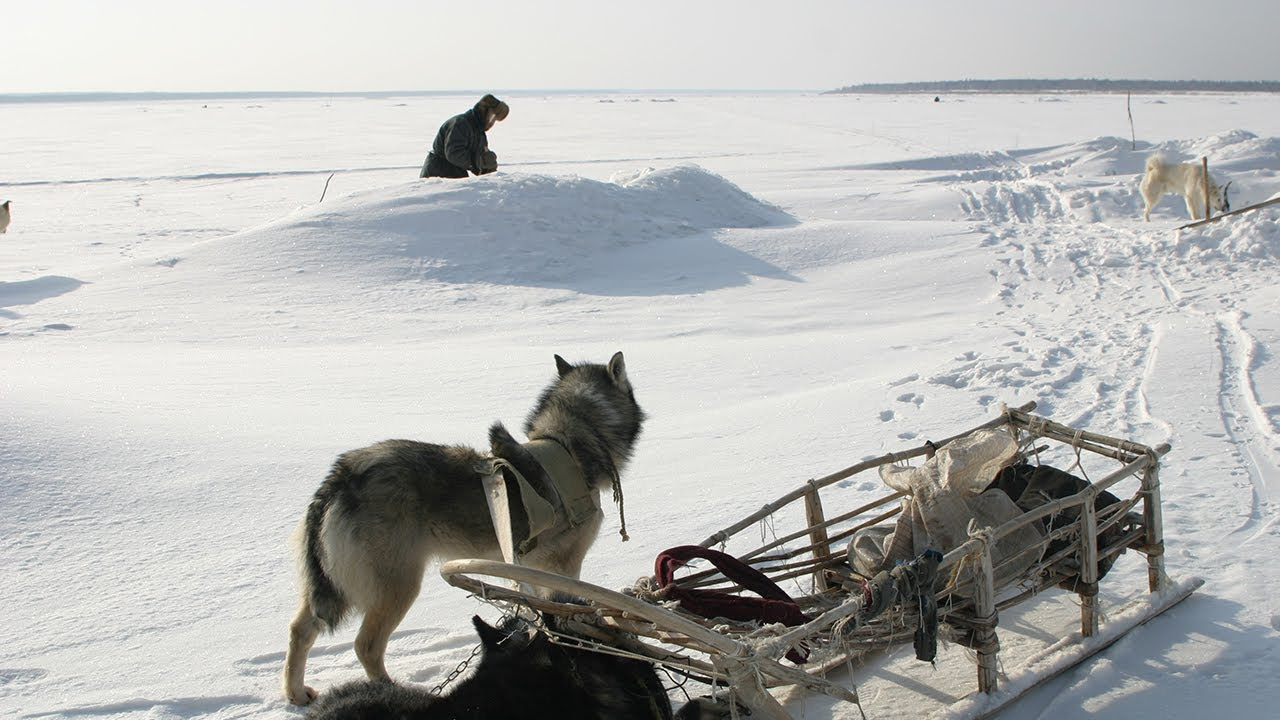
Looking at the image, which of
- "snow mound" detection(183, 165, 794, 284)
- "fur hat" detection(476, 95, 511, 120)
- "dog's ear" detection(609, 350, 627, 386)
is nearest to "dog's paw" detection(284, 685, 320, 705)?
"dog's ear" detection(609, 350, 627, 386)

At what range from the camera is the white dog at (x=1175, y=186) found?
14.1m

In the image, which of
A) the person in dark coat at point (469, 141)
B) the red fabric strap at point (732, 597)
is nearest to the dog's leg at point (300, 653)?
the red fabric strap at point (732, 597)

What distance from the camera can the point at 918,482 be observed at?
3242 millimetres

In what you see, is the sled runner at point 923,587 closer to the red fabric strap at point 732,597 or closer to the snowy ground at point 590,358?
the red fabric strap at point 732,597

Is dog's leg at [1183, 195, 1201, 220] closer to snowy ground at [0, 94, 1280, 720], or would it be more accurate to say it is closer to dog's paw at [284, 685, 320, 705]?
snowy ground at [0, 94, 1280, 720]

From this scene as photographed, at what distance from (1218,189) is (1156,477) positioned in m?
13.3

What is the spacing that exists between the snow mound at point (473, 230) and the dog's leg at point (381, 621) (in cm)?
771

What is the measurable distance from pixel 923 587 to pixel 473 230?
31.5 feet

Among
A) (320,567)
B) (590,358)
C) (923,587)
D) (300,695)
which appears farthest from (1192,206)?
(300,695)

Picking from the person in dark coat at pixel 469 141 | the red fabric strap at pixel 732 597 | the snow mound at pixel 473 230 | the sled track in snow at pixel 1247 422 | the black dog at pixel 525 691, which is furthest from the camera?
the person in dark coat at pixel 469 141

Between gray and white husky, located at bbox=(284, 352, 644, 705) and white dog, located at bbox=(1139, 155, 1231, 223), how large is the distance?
13.8m

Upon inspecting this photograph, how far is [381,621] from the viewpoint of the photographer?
3.00 m

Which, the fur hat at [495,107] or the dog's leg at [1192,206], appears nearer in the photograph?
→ the fur hat at [495,107]

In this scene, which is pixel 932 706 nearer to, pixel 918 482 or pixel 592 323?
pixel 918 482
